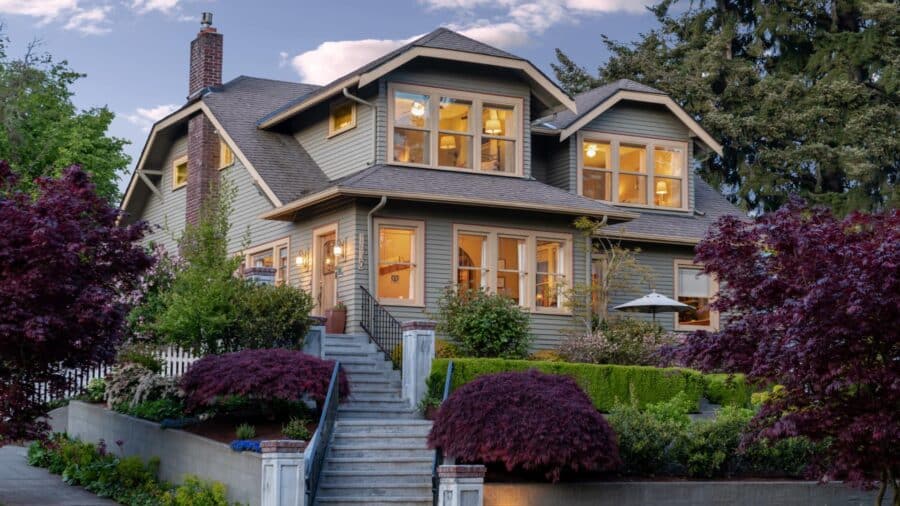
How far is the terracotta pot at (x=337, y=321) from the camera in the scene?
2269cm

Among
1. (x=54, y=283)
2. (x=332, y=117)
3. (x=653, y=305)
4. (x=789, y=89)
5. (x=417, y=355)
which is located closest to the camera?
(x=54, y=283)

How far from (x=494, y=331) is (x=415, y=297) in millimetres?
1911

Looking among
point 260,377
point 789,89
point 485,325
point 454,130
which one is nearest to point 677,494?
point 260,377

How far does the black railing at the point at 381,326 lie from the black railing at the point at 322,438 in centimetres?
370

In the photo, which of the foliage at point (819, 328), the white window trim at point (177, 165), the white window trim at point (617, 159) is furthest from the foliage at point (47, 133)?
the foliage at point (819, 328)

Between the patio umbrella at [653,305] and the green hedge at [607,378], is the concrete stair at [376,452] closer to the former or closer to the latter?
the green hedge at [607,378]

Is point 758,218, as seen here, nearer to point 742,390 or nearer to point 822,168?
point 742,390

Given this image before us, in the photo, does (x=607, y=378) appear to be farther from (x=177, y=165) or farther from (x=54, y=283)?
(x=177, y=165)

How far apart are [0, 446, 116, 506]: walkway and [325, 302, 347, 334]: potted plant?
5.83 m

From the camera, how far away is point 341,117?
25641 mm

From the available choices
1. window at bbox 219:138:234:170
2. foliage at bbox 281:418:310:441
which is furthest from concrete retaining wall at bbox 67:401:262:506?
window at bbox 219:138:234:170

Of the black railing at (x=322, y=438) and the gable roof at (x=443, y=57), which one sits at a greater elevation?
the gable roof at (x=443, y=57)

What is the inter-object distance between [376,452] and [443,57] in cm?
968

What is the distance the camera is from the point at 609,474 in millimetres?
16391
